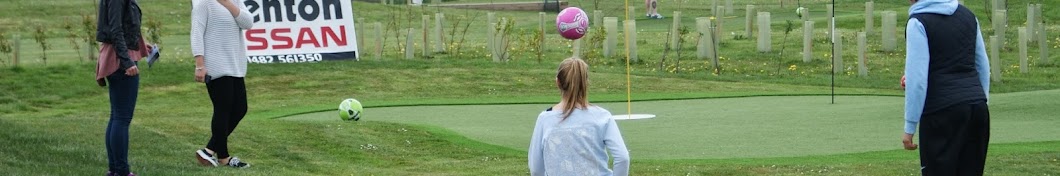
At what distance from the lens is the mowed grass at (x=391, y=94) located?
40.1ft

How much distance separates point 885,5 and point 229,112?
28148 mm

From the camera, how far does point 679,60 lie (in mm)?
26906

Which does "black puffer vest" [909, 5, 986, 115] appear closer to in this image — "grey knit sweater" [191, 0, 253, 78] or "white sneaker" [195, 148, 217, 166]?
"grey knit sweater" [191, 0, 253, 78]

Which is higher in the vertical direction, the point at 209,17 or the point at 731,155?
the point at 209,17

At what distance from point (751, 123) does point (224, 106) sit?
5.65m

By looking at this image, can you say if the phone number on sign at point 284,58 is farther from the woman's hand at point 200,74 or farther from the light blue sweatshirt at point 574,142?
the light blue sweatshirt at point 574,142

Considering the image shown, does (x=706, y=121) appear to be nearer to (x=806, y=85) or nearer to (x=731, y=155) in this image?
(x=731, y=155)

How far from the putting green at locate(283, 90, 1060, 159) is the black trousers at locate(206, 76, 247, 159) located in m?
2.87

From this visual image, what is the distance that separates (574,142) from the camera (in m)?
7.38

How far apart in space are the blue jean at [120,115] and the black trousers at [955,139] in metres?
4.50

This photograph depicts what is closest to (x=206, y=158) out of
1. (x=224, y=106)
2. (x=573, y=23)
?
(x=224, y=106)

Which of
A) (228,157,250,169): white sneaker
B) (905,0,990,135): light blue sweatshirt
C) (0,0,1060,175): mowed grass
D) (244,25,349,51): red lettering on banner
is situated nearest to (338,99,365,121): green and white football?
(0,0,1060,175): mowed grass

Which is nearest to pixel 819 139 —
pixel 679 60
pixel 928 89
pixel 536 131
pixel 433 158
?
pixel 433 158

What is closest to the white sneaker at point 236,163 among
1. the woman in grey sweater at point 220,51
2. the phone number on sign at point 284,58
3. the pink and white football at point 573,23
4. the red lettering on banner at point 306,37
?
the woman in grey sweater at point 220,51
